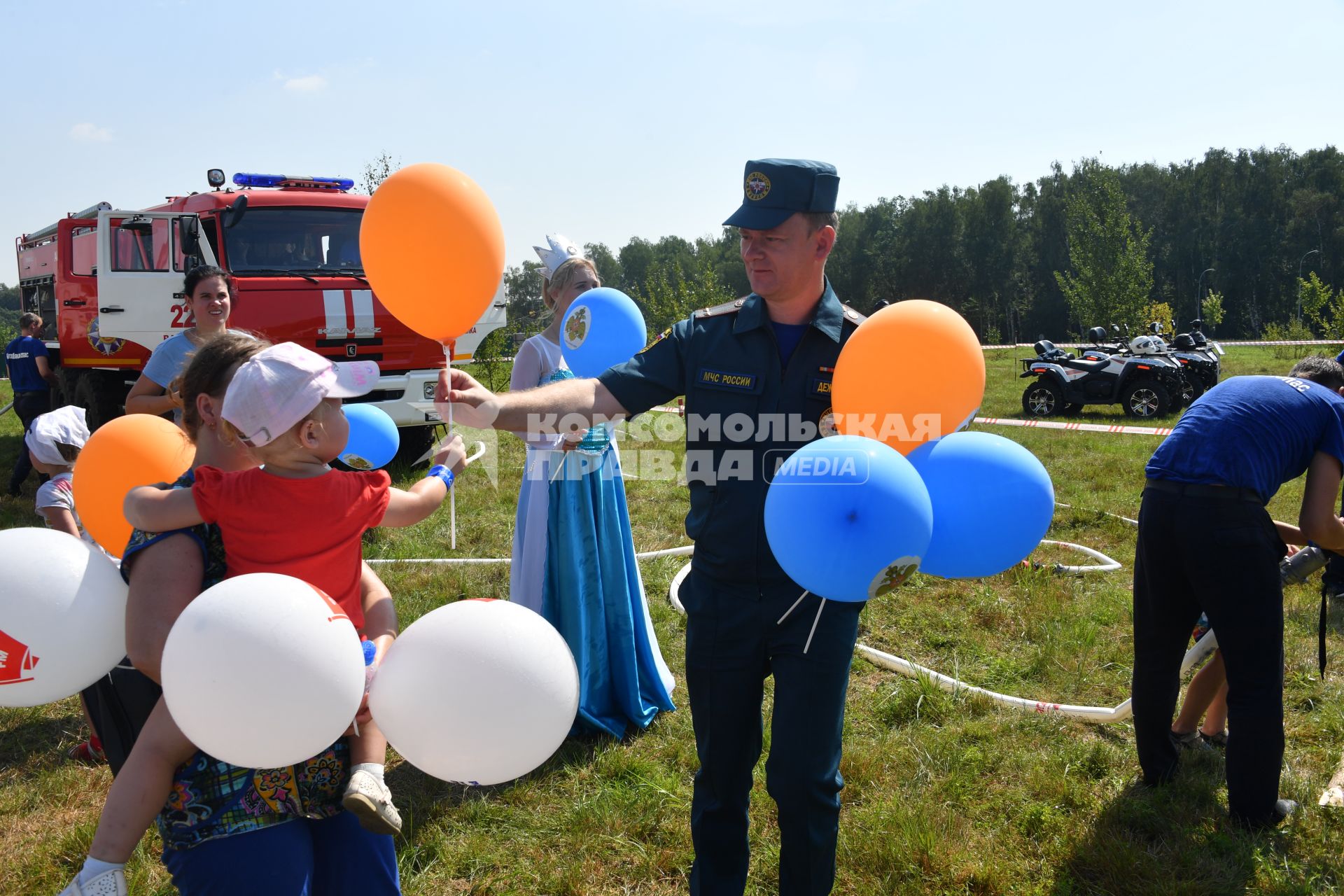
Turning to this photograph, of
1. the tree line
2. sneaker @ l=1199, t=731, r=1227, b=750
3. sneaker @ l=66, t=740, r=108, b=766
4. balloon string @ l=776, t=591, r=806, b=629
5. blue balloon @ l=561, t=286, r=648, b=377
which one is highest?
the tree line

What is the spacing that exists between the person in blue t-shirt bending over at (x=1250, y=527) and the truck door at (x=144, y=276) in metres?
7.49

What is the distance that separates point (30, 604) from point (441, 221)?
1.42 m

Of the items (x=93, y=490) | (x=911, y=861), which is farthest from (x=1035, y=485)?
(x=93, y=490)

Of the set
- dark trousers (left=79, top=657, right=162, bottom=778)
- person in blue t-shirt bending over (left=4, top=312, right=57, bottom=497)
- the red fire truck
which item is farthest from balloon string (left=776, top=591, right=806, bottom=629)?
person in blue t-shirt bending over (left=4, top=312, right=57, bottom=497)

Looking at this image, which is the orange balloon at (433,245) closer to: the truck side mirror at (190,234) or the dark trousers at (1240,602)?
the dark trousers at (1240,602)

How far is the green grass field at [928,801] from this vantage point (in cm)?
287

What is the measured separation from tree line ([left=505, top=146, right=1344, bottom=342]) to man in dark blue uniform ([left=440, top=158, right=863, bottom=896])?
1804 inches

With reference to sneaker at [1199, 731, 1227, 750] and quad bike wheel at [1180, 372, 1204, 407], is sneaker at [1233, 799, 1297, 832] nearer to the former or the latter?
sneaker at [1199, 731, 1227, 750]

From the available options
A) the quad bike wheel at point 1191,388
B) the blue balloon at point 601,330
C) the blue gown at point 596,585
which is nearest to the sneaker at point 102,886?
the blue gown at point 596,585

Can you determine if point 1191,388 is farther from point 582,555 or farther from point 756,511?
point 756,511

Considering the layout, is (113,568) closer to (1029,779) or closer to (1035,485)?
(1035,485)

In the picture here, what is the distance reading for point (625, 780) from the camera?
3.45m

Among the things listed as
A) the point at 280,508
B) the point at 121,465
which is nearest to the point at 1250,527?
the point at 280,508

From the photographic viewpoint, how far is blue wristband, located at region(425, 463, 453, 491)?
2270mm
